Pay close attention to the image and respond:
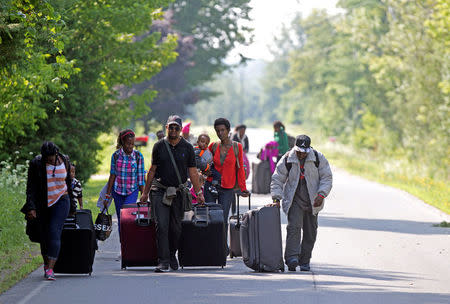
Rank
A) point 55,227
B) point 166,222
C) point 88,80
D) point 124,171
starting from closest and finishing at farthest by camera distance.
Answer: point 55,227, point 166,222, point 124,171, point 88,80

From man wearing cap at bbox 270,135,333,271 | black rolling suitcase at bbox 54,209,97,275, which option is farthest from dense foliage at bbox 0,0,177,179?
man wearing cap at bbox 270,135,333,271

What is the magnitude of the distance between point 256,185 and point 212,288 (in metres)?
14.4

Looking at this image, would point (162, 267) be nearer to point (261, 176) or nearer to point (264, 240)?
point (264, 240)

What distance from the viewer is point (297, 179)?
12.1 meters

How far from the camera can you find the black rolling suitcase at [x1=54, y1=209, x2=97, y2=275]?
11602mm

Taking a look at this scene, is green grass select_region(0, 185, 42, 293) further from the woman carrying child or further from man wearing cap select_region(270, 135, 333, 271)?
man wearing cap select_region(270, 135, 333, 271)

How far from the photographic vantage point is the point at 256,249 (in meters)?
12.0

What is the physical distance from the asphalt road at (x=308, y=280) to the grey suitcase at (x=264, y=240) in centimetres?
14

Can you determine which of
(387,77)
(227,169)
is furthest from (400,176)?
(227,169)

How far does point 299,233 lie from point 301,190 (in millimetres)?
538

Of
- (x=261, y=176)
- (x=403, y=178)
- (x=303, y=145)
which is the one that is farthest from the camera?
(x=403, y=178)

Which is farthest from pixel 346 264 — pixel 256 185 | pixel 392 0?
pixel 392 0

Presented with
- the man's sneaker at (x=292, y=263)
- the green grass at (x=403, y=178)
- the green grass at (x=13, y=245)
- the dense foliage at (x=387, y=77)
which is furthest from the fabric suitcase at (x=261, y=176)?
the man's sneaker at (x=292, y=263)

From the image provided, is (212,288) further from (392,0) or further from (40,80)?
(392,0)
